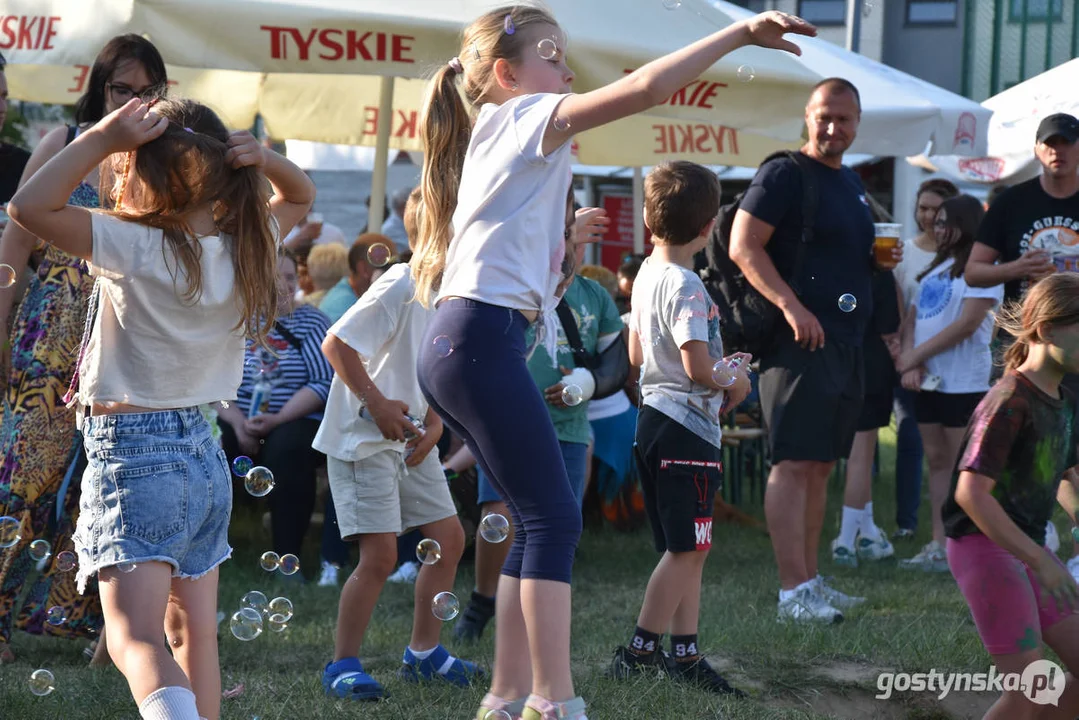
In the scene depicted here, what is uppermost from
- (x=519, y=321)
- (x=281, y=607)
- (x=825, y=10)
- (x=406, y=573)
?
(x=825, y=10)

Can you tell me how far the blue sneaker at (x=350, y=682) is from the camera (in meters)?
3.77

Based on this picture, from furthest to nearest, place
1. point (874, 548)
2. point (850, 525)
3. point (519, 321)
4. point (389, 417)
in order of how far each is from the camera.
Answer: point (874, 548)
point (850, 525)
point (389, 417)
point (519, 321)

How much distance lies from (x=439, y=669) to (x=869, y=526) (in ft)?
11.3

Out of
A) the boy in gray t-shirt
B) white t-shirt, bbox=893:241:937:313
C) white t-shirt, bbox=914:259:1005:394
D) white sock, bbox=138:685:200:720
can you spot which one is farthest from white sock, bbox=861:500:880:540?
white sock, bbox=138:685:200:720

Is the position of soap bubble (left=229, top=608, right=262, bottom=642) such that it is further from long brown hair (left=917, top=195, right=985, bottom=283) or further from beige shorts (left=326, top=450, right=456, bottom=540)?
long brown hair (left=917, top=195, right=985, bottom=283)

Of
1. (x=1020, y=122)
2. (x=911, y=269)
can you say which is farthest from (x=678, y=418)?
(x=1020, y=122)

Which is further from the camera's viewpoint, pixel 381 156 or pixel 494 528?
pixel 381 156

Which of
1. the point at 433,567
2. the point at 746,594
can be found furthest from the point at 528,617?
the point at 746,594

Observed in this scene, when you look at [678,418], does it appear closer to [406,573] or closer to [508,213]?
[508,213]

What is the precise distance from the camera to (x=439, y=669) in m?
3.97

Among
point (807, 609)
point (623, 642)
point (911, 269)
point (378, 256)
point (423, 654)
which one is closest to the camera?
point (423, 654)

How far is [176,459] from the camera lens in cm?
264

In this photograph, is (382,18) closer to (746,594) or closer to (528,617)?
(746,594)

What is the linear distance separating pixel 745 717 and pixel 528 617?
1.03m
